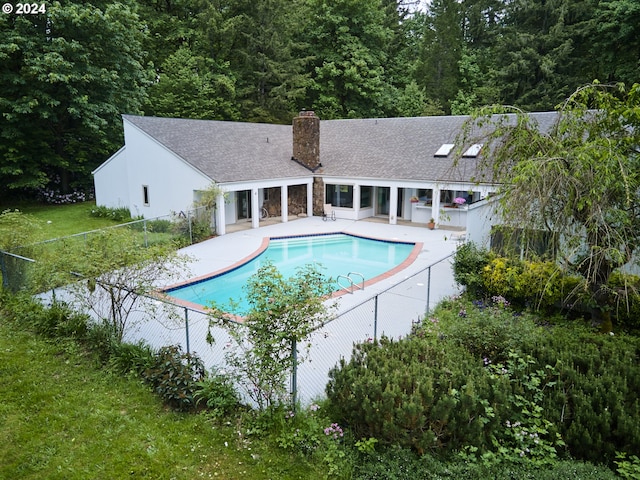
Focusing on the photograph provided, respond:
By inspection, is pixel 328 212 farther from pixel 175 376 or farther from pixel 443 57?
pixel 443 57

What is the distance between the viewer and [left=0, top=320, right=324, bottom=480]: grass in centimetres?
484

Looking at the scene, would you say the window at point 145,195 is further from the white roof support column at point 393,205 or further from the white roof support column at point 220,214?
the white roof support column at point 393,205

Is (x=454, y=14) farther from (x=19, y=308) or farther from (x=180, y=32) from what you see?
(x=19, y=308)

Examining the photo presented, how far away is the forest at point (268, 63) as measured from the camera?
71.7ft

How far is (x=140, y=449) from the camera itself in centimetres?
516

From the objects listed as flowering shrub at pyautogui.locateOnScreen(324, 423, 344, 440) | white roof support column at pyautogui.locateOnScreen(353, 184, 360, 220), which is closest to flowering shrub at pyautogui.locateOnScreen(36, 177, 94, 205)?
white roof support column at pyautogui.locateOnScreen(353, 184, 360, 220)

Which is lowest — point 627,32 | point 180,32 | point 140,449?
point 140,449

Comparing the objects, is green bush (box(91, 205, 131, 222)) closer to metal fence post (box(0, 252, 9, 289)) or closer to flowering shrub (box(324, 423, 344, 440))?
metal fence post (box(0, 252, 9, 289))

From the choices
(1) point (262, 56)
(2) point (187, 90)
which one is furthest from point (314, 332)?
(1) point (262, 56)

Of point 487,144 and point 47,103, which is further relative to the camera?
point 47,103

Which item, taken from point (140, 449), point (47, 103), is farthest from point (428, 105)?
point (140, 449)

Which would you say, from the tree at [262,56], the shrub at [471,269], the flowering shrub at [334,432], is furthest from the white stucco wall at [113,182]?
the flowering shrub at [334,432]

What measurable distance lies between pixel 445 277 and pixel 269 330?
786cm

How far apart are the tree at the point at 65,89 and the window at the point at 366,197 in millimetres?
14605
